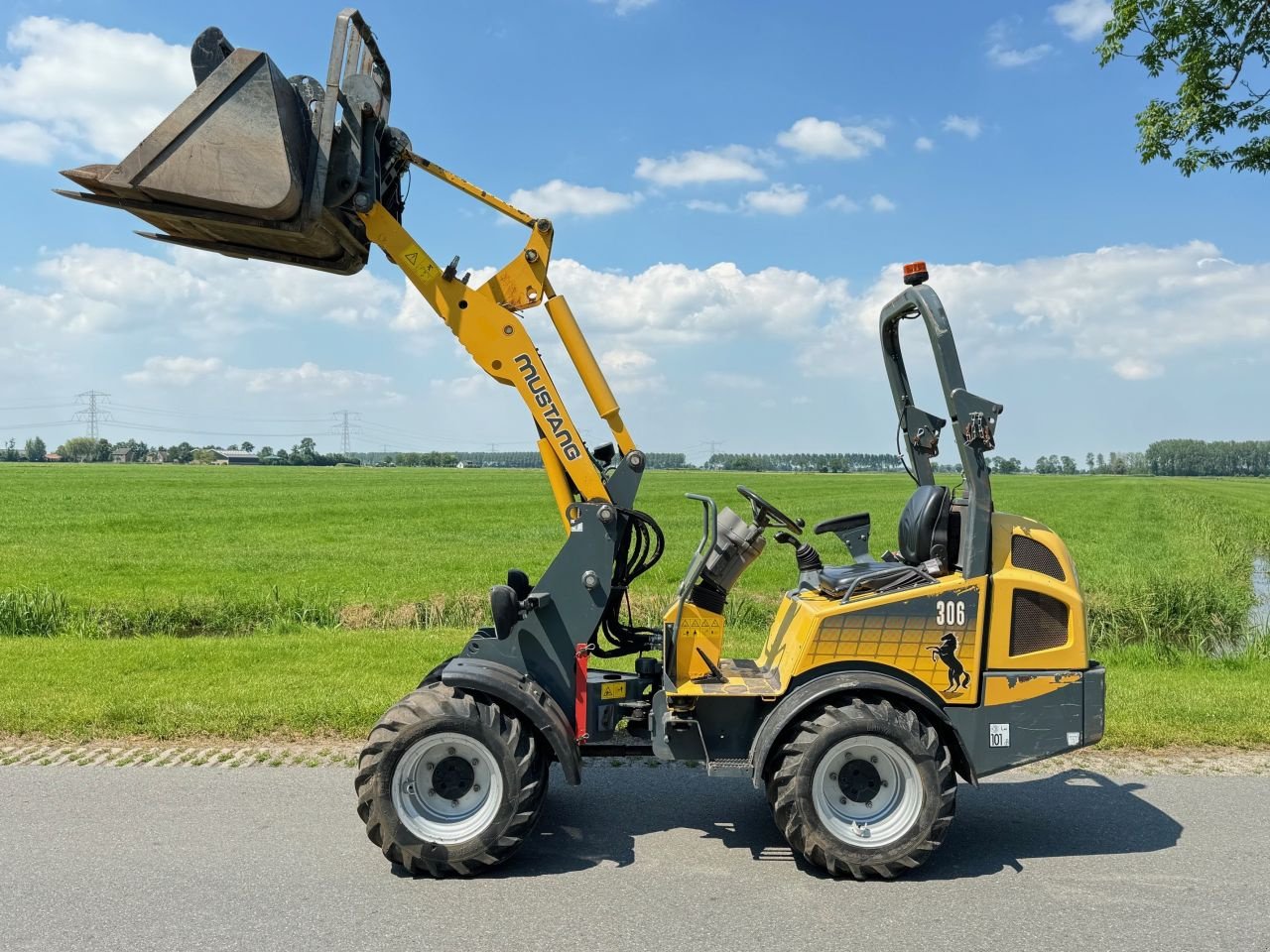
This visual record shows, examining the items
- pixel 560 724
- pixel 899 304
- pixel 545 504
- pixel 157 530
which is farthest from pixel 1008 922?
pixel 545 504

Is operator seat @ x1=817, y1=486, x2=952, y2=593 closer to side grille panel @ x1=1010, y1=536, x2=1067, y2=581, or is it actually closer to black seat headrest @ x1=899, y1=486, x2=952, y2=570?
black seat headrest @ x1=899, y1=486, x2=952, y2=570

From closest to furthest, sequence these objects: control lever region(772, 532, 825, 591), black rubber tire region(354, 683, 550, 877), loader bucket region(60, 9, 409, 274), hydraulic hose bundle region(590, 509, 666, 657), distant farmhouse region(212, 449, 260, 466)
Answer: loader bucket region(60, 9, 409, 274) → black rubber tire region(354, 683, 550, 877) → hydraulic hose bundle region(590, 509, 666, 657) → control lever region(772, 532, 825, 591) → distant farmhouse region(212, 449, 260, 466)

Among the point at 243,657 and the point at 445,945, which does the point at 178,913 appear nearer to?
the point at 445,945

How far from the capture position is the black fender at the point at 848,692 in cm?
492

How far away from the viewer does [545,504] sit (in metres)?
44.0

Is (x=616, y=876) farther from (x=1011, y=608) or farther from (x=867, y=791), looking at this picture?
(x=1011, y=608)

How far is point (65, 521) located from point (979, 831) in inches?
1256

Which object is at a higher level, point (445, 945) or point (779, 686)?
point (779, 686)

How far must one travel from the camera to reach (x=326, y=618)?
12.7 meters

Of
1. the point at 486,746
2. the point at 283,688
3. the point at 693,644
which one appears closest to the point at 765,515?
the point at 693,644

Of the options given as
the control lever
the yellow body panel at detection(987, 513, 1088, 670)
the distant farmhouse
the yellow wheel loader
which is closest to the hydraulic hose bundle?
the yellow wheel loader

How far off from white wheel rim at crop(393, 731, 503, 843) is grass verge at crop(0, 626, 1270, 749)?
2205 millimetres

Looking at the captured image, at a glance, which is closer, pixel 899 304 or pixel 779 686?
pixel 779 686

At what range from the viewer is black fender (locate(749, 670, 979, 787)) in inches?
194
